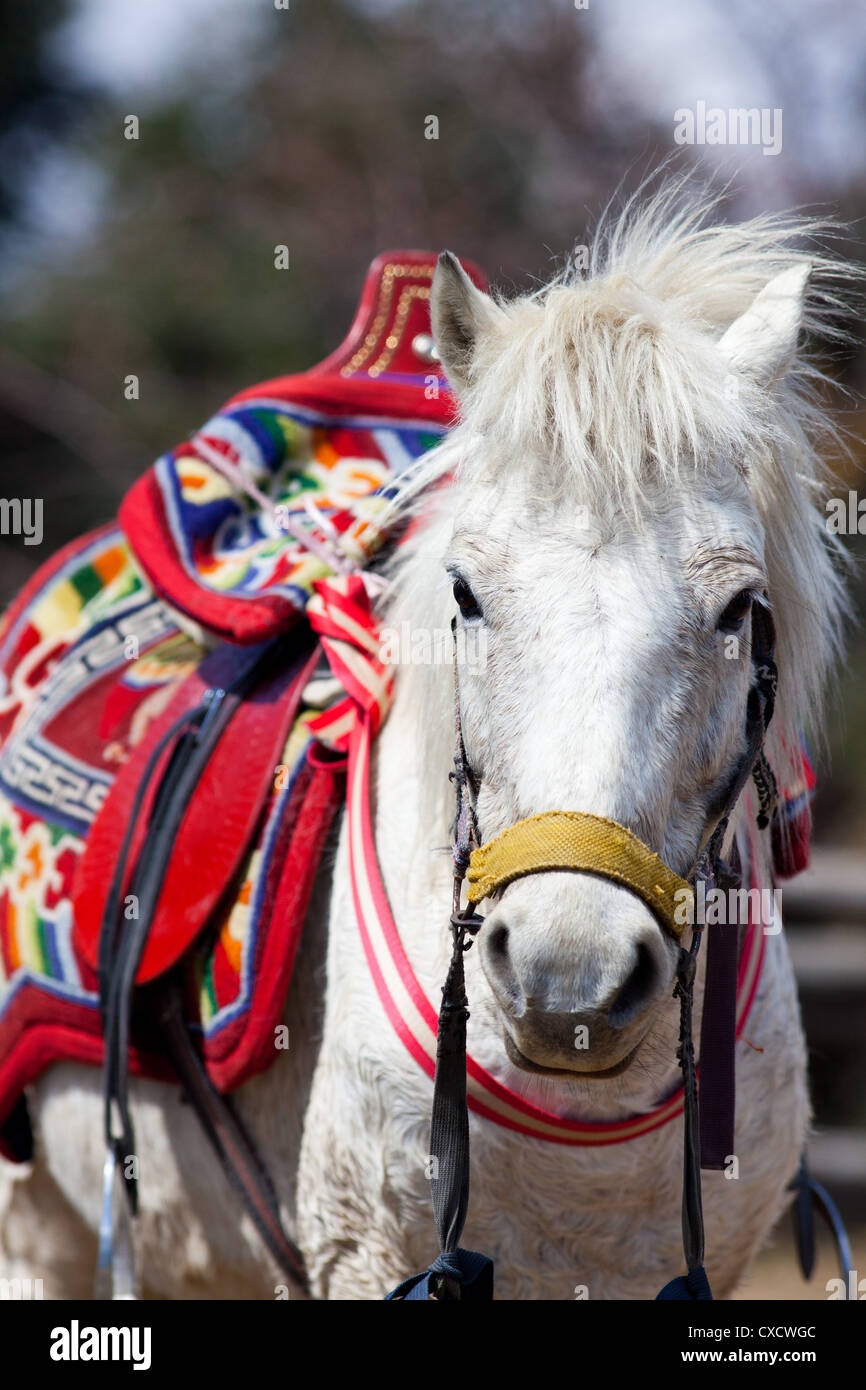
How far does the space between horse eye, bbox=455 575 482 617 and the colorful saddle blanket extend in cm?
50

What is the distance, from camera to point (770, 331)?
1495mm

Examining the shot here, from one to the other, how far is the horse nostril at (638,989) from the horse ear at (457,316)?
74 centimetres

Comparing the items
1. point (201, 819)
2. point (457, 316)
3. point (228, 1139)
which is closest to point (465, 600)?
point (457, 316)

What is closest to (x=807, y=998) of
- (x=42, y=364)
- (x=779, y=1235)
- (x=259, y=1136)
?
(x=779, y=1235)

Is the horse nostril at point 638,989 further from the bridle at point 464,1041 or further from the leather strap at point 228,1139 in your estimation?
the leather strap at point 228,1139

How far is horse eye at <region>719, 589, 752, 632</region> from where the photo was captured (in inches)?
53.1

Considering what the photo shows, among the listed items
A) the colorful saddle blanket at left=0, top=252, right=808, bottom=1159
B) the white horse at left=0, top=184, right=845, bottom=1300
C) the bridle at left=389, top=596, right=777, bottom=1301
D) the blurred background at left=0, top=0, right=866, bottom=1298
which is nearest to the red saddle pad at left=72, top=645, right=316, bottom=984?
the colorful saddle blanket at left=0, top=252, right=808, bottom=1159

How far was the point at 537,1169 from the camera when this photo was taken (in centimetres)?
157

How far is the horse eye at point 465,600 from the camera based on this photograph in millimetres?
1401

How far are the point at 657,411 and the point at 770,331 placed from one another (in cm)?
24

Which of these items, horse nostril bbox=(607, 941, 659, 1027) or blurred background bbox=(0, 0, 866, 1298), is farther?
blurred background bbox=(0, 0, 866, 1298)

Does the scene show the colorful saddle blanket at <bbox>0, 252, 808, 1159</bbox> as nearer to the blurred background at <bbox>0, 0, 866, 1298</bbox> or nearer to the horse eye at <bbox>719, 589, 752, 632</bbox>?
the horse eye at <bbox>719, 589, 752, 632</bbox>

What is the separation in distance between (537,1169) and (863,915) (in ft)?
12.1

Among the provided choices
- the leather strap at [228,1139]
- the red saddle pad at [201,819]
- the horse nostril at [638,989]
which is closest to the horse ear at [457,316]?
the red saddle pad at [201,819]
